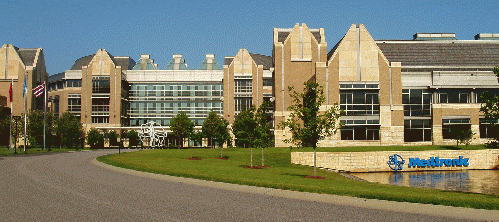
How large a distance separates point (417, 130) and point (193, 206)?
52870mm

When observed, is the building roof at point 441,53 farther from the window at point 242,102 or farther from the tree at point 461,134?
the window at point 242,102

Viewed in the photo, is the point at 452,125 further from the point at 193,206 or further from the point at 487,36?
the point at 193,206

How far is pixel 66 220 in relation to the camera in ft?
40.5

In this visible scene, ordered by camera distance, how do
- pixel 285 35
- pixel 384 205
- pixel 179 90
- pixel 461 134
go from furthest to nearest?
pixel 179 90
pixel 285 35
pixel 461 134
pixel 384 205

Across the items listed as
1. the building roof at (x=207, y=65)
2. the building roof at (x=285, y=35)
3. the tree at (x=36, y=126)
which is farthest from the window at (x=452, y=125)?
the tree at (x=36, y=126)

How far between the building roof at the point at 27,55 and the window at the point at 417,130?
74.7 metres

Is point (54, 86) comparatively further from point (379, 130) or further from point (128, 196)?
point (128, 196)

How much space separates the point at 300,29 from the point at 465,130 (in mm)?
25483

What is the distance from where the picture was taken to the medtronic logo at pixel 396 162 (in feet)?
159

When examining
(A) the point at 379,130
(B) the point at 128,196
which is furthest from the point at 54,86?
(B) the point at 128,196

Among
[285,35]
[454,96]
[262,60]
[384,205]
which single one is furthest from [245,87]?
[384,205]

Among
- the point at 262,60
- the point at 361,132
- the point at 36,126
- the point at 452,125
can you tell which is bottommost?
the point at 361,132

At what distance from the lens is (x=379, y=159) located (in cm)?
4862

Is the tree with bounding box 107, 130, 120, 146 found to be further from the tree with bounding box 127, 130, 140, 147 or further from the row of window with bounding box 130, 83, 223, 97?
the row of window with bounding box 130, 83, 223, 97
